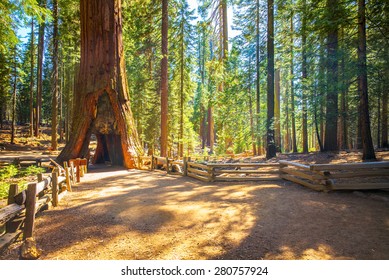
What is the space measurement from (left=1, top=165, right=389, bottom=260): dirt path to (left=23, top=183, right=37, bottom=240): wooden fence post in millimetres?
204

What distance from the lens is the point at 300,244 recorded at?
146 inches

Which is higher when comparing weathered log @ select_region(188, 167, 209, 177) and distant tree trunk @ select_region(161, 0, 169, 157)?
distant tree trunk @ select_region(161, 0, 169, 157)

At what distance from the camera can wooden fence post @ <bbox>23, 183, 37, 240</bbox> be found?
4.10 metres

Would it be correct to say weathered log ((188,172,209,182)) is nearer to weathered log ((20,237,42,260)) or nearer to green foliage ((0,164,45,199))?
green foliage ((0,164,45,199))

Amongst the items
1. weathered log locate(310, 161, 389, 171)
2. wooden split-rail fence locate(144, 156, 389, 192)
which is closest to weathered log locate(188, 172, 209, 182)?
wooden split-rail fence locate(144, 156, 389, 192)

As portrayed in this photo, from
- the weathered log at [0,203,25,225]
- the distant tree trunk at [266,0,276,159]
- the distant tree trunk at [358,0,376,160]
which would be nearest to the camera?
the weathered log at [0,203,25,225]

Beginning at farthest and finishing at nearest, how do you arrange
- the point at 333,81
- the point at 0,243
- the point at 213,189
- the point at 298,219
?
the point at 333,81 → the point at 213,189 → the point at 298,219 → the point at 0,243

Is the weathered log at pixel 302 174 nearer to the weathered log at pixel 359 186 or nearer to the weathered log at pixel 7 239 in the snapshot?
the weathered log at pixel 359 186

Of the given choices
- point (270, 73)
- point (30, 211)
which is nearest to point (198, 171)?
point (30, 211)

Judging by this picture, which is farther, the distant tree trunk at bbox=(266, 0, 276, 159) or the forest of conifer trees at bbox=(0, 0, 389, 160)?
the distant tree trunk at bbox=(266, 0, 276, 159)

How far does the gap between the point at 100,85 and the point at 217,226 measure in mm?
11650

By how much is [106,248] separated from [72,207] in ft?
9.58
